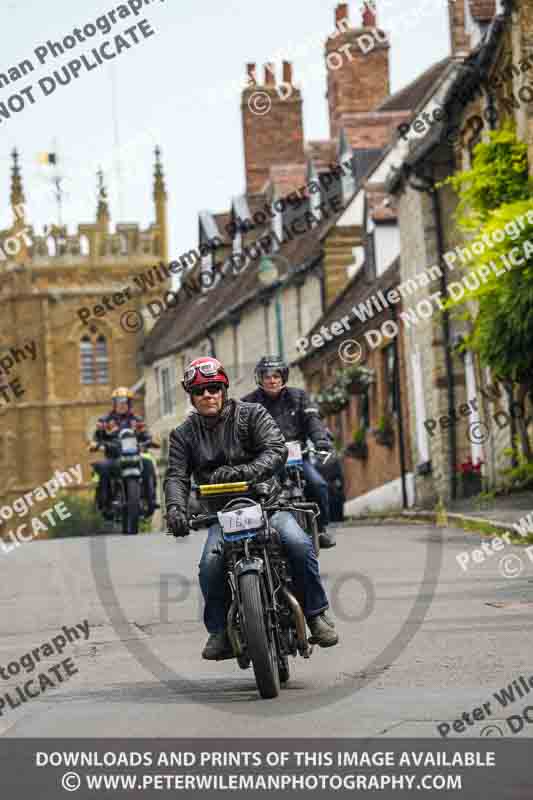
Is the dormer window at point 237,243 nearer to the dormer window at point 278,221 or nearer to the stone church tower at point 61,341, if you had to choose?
the dormer window at point 278,221

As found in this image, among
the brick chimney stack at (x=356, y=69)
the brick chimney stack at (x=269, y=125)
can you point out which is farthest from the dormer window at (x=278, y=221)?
the brick chimney stack at (x=269, y=125)

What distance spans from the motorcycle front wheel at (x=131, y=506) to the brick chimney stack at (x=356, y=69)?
2693 cm

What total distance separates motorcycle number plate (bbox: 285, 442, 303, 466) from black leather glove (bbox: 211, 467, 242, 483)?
4731mm

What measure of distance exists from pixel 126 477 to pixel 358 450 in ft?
56.5

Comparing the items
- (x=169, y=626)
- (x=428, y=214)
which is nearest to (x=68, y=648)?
(x=169, y=626)

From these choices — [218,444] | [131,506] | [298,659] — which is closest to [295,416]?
[298,659]

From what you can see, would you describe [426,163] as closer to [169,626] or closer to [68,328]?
[169,626]

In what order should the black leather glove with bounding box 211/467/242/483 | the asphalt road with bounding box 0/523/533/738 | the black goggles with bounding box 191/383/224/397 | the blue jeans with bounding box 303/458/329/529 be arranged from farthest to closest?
the blue jeans with bounding box 303/458/329/529 < the black goggles with bounding box 191/383/224/397 < the black leather glove with bounding box 211/467/242/483 < the asphalt road with bounding box 0/523/533/738

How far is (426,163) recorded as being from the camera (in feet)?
108

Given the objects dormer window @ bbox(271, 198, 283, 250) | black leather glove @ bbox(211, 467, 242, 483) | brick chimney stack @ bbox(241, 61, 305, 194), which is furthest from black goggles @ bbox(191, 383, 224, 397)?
brick chimney stack @ bbox(241, 61, 305, 194)

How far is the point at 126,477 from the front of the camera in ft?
77.0

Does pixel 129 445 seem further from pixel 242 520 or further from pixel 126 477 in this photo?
pixel 242 520

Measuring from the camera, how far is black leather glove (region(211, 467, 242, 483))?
894 centimetres

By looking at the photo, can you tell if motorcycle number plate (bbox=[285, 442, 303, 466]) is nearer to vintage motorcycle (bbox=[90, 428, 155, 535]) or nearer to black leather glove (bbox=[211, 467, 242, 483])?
black leather glove (bbox=[211, 467, 242, 483])
